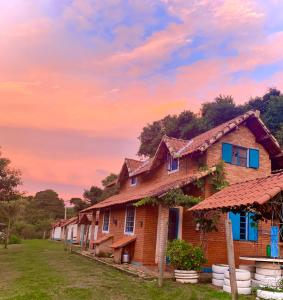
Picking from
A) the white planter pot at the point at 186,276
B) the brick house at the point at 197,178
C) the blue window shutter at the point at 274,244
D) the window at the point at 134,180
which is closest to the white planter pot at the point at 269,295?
the blue window shutter at the point at 274,244

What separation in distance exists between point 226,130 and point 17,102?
1018 centimetres

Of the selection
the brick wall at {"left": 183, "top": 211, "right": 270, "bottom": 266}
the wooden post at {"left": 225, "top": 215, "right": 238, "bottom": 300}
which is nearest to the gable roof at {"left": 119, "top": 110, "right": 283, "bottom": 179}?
the brick wall at {"left": 183, "top": 211, "right": 270, "bottom": 266}

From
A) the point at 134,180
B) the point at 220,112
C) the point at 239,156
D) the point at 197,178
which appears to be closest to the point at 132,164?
the point at 134,180

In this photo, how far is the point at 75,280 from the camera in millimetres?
12812

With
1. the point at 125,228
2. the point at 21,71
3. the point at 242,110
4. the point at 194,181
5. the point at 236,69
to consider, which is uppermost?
the point at 242,110

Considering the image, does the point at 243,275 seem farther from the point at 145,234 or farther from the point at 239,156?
the point at 239,156

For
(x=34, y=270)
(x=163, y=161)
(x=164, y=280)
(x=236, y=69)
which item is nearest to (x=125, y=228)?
Answer: (x=163, y=161)

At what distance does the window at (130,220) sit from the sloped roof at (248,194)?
7.15 m

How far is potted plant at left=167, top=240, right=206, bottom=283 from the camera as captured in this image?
13.1m

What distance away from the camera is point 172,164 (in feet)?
67.6

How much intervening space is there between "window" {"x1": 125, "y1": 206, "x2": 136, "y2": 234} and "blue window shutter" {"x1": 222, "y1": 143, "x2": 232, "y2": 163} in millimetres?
5499

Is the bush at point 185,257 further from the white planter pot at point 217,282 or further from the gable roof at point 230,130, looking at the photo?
the gable roof at point 230,130

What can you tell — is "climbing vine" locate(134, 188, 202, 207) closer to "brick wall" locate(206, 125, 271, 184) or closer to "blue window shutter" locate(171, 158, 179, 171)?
"brick wall" locate(206, 125, 271, 184)

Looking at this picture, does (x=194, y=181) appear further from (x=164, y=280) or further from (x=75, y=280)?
(x=75, y=280)
